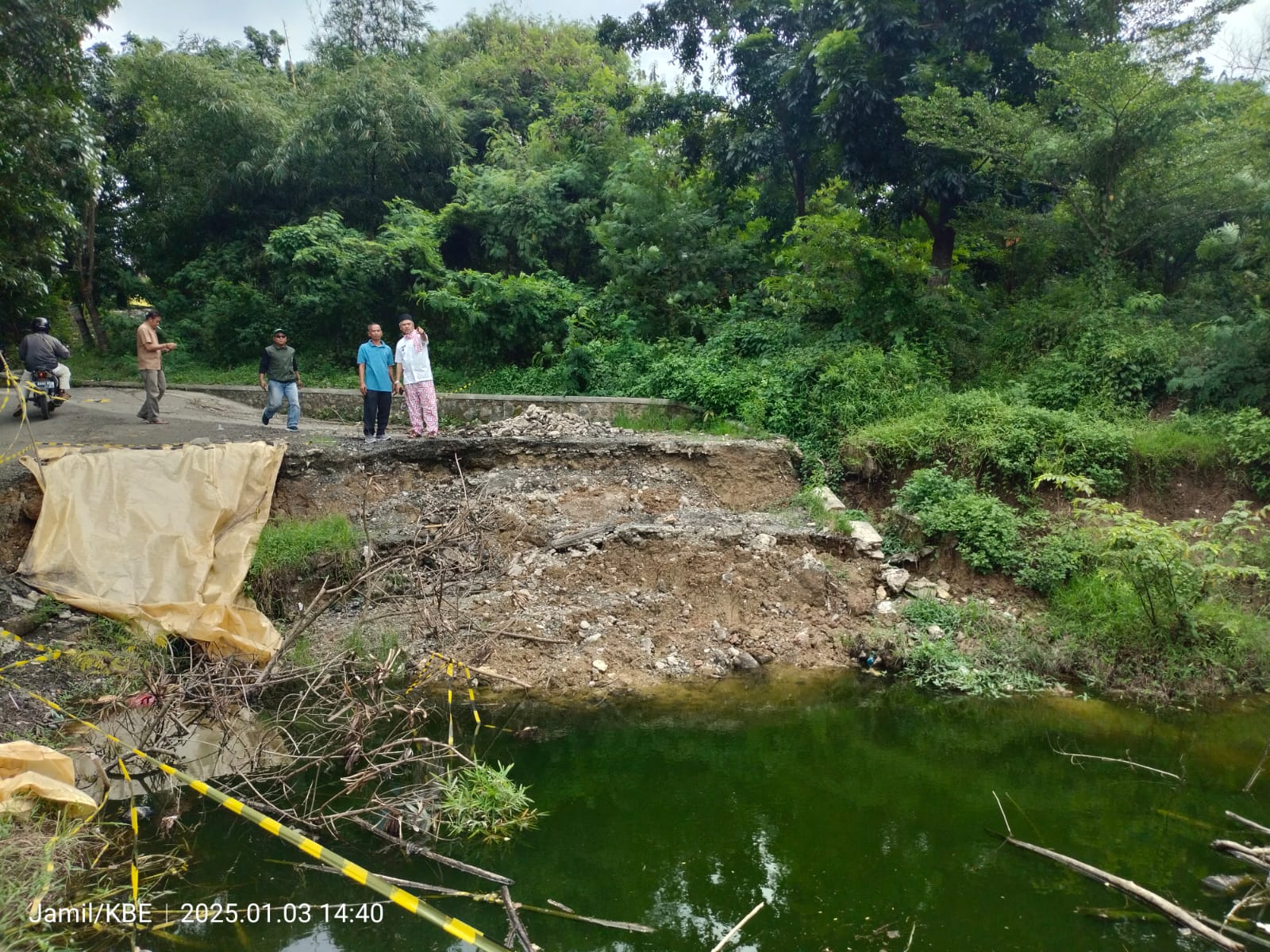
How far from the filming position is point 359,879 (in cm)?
343

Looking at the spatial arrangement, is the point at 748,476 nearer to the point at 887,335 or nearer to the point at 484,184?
the point at 887,335

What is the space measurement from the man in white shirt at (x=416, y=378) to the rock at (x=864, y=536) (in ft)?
16.2

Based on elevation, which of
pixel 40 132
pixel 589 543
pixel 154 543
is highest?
pixel 40 132

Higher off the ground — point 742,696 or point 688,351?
point 688,351

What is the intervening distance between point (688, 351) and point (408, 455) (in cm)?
476

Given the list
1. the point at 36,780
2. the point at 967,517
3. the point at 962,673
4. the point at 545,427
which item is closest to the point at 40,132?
the point at 545,427

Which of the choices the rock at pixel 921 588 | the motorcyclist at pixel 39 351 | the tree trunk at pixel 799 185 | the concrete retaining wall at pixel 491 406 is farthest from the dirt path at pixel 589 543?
the tree trunk at pixel 799 185

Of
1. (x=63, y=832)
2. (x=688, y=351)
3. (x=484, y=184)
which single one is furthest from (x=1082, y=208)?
(x=63, y=832)

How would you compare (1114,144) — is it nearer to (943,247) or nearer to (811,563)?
(943,247)

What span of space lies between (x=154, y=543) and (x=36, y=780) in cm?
291

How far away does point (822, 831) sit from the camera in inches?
182

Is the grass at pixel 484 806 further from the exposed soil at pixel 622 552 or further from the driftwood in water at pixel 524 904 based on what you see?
the exposed soil at pixel 622 552

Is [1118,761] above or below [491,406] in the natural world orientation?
below

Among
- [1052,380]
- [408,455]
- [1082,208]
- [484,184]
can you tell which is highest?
[484,184]
